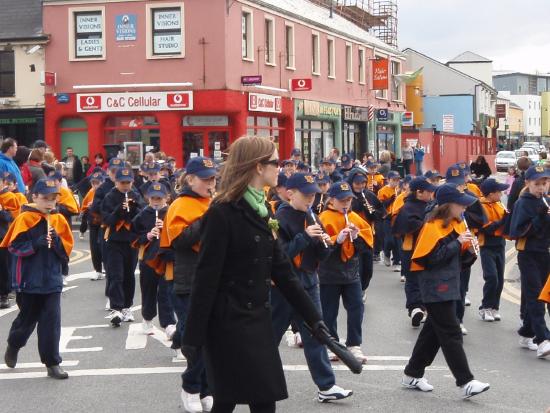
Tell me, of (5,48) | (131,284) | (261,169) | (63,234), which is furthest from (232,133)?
(261,169)

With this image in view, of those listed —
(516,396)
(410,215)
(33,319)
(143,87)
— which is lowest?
(516,396)

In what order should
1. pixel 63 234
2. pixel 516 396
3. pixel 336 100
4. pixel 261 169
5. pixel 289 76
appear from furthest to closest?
pixel 336 100 → pixel 289 76 → pixel 63 234 → pixel 516 396 → pixel 261 169

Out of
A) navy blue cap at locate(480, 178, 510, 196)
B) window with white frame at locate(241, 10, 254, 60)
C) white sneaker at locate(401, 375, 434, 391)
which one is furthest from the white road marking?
window with white frame at locate(241, 10, 254, 60)

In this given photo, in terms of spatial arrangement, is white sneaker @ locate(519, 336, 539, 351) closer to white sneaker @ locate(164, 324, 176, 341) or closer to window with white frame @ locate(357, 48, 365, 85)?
white sneaker @ locate(164, 324, 176, 341)

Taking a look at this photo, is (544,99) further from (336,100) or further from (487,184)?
(487,184)

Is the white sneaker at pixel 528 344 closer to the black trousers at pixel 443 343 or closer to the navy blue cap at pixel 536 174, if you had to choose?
the navy blue cap at pixel 536 174

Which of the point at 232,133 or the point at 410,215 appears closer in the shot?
the point at 410,215

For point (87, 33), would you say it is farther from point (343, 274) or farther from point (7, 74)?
point (343, 274)

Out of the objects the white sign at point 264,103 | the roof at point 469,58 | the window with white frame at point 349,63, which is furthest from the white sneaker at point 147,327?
the roof at point 469,58

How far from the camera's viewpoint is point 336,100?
40469mm

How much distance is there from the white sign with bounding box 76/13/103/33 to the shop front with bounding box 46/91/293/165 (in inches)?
87.3

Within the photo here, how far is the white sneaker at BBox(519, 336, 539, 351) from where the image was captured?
955 centimetres

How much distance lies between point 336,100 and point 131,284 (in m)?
30.1

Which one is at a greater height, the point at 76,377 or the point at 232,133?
the point at 232,133
